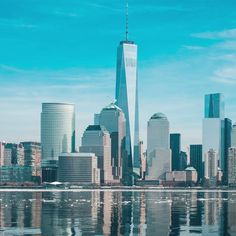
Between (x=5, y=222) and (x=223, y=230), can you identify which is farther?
(x=5, y=222)

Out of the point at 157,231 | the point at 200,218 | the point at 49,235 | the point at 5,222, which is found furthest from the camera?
the point at 200,218

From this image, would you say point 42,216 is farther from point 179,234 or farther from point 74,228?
point 179,234

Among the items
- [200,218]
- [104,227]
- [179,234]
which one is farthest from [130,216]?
[179,234]

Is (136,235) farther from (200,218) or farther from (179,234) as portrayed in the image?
(200,218)

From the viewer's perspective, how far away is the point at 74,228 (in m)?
98.7

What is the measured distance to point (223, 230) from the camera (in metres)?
101

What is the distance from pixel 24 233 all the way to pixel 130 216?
39643mm

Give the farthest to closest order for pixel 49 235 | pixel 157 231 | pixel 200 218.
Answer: pixel 200 218
pixel 157 231
pixel 49 235

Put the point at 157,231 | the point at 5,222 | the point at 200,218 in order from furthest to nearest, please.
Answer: the point at 200,218 < the point at 5,222 < the point at 157,231

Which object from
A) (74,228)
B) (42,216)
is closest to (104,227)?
(74,228)

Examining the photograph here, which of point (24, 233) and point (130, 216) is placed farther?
point (130, 216)

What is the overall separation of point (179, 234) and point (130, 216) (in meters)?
35.0

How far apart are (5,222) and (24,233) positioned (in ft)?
63.0

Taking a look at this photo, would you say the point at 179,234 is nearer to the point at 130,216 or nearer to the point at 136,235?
the point at 136,235
